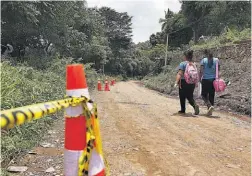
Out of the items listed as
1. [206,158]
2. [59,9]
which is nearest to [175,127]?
[206,158]

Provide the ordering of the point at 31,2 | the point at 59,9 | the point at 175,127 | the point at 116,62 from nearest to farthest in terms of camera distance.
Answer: the point at 175,127 → the point at 31,2 → the point at 59,9 → the point at 116,62

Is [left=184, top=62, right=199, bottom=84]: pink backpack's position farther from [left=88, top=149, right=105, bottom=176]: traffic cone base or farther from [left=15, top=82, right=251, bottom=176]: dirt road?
[left=88, top=149, right=105, bottom=176]: traffic cone base

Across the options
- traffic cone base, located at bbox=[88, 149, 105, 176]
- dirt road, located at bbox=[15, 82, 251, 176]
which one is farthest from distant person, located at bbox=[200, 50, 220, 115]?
traffic cone base, located at bbox=[88, 149, 105, 176]

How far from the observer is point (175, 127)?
6.57 meters

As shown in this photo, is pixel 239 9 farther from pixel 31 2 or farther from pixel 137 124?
pixel 137 124

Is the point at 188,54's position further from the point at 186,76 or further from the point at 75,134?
the point at 75,134

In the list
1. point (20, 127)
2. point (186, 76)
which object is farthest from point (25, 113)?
point (186, 76)

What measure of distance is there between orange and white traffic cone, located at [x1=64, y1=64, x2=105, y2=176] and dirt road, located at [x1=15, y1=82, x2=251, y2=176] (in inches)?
48.0

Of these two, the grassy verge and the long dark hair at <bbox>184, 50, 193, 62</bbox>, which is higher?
the long dark hair at <bbox>184, 50, 193, 62</bbox>

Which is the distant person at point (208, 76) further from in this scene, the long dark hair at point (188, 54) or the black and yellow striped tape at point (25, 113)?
the black and yellow striped tape at point (25, 113)

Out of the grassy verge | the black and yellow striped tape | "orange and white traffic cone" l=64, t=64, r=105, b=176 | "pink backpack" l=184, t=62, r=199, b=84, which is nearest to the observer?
the black and yellow striped tape

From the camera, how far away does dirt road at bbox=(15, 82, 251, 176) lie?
4.01 meters

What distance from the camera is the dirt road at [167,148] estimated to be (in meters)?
4.01

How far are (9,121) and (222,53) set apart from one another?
17853 mm
